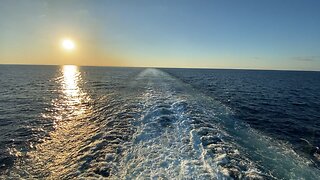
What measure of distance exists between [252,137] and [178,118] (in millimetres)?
4276

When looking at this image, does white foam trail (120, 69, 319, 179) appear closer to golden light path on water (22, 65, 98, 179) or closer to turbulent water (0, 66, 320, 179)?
turbulent water (0, 66, 320, 179)

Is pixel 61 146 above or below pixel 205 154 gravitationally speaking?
below

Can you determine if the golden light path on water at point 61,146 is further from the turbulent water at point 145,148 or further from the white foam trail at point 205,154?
the white foam trail at point 205,154

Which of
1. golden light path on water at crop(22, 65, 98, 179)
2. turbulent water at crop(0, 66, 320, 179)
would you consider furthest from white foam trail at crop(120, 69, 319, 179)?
golden light path on water at crop(22, 65, 98, 179)

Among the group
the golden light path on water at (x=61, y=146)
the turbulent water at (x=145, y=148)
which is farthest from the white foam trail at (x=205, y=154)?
the golden light path on water at (x=61, y=146)

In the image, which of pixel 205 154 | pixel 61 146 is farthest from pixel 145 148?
pixel 61 146

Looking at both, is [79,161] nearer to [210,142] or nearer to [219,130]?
[210,142]

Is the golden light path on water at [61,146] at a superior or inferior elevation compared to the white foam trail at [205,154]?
inferior

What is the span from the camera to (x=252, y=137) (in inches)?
422

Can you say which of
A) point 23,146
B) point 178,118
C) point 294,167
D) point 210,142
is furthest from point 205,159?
point 23,146

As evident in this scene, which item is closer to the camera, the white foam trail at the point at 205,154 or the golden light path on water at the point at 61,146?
the white foam trail at the point at 205,154

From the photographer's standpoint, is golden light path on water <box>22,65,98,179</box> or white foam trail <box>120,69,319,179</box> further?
golden light path on water <box>22,65,98,179</box>

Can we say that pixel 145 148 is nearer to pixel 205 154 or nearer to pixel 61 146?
pixel 205 154

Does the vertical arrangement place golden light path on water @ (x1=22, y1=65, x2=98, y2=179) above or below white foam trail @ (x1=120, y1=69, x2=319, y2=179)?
below
